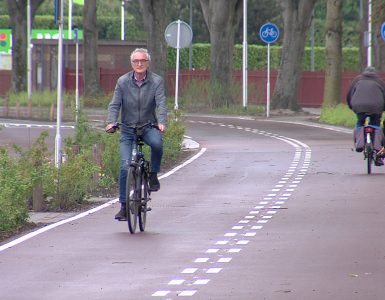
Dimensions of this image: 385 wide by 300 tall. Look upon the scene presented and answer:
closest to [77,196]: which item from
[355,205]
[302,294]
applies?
[355,205]

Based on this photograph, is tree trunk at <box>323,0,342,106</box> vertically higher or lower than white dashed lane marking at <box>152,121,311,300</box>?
higher

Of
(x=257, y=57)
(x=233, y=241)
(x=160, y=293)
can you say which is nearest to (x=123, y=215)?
(x=233, y=241)

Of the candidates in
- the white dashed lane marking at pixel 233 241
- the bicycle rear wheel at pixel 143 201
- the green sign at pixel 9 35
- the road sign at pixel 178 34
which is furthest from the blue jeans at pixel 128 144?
the green sign at pixel 9 35

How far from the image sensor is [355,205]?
17484 mm

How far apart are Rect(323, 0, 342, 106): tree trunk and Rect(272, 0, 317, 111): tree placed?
2.53m

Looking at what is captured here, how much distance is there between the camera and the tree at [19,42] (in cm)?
6293

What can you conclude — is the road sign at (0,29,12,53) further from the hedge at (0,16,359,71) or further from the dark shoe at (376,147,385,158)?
the dark shoe at (376,147,385,158)

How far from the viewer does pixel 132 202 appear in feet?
47.3

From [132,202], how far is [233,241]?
132 centimetres

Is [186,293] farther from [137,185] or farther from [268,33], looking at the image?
[268,33]

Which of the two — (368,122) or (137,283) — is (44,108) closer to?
(368,122)

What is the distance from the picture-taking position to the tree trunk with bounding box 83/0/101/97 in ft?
192

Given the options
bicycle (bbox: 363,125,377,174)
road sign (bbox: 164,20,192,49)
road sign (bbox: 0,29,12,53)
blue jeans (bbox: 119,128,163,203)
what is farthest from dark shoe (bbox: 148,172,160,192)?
road sign (bbox: 0,29,12,53)

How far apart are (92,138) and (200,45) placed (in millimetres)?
62537
